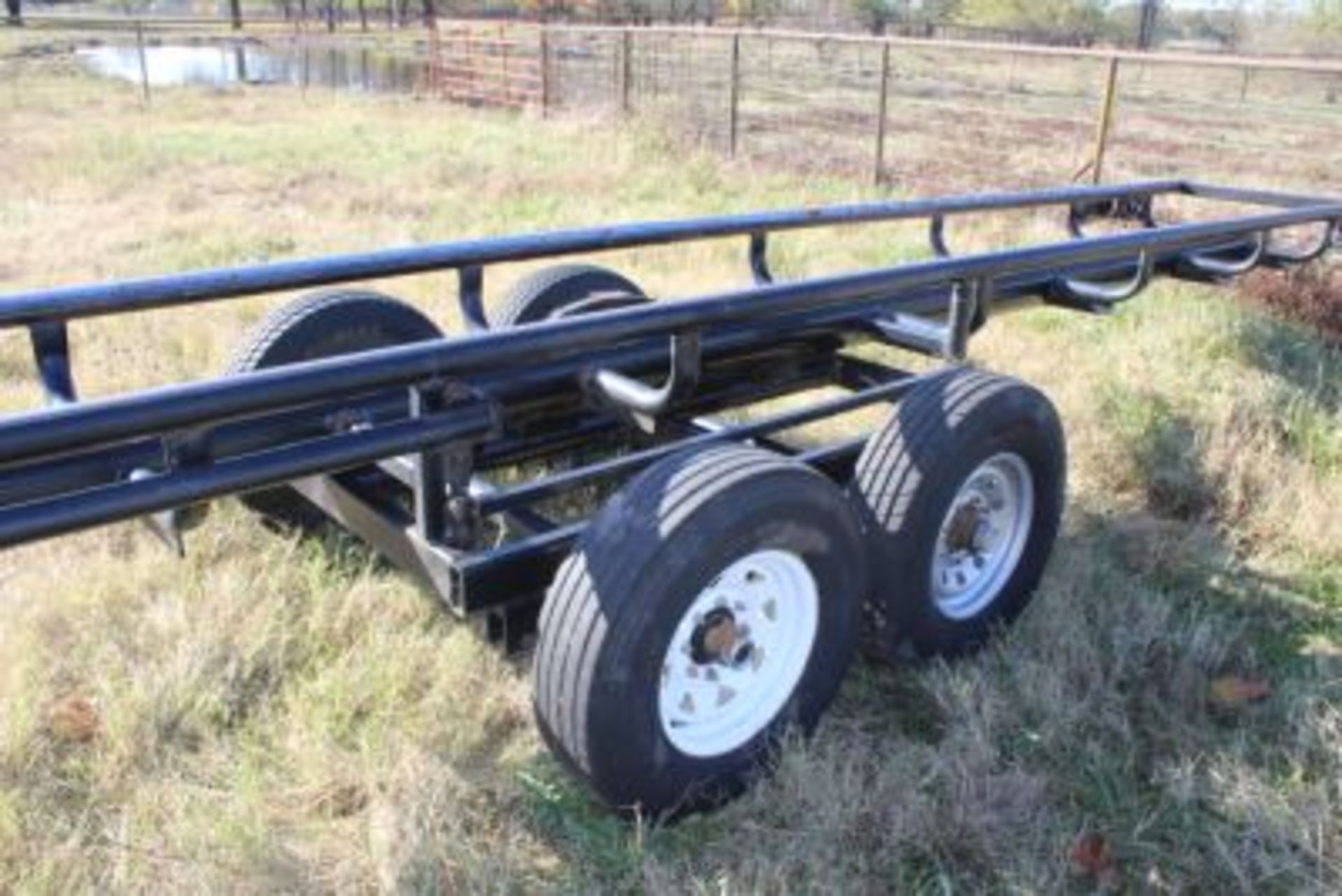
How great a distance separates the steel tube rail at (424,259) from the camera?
279cm

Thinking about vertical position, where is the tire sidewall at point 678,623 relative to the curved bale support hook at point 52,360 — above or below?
below

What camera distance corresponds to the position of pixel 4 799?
8.34ft

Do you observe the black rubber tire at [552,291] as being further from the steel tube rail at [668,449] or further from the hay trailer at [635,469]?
the steel tube rail at [668,449]

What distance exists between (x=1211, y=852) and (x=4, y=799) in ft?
8.35

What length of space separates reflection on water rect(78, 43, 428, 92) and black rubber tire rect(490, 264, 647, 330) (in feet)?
75.3

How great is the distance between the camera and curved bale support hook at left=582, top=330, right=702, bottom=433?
2.82m

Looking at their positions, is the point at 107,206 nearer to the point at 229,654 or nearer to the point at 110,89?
the point at 229,654

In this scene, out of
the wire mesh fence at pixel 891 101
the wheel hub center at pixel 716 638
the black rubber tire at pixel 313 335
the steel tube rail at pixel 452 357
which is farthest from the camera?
the wire mesh fence at pixel 891 101

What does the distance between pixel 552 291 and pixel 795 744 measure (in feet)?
6.78

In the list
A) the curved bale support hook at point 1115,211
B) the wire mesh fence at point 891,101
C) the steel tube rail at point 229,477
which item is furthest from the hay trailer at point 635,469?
the wire mesh fence at point 891,101

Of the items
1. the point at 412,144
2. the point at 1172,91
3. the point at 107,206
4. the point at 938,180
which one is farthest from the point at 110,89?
the point at 1172,91

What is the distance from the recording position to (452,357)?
239cm

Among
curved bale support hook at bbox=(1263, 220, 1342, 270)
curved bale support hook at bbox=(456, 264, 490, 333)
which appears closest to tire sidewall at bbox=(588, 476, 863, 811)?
curved bale support hook at bbox=(456, 264, 490, 333)

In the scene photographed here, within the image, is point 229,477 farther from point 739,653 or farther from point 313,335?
point 313,335
